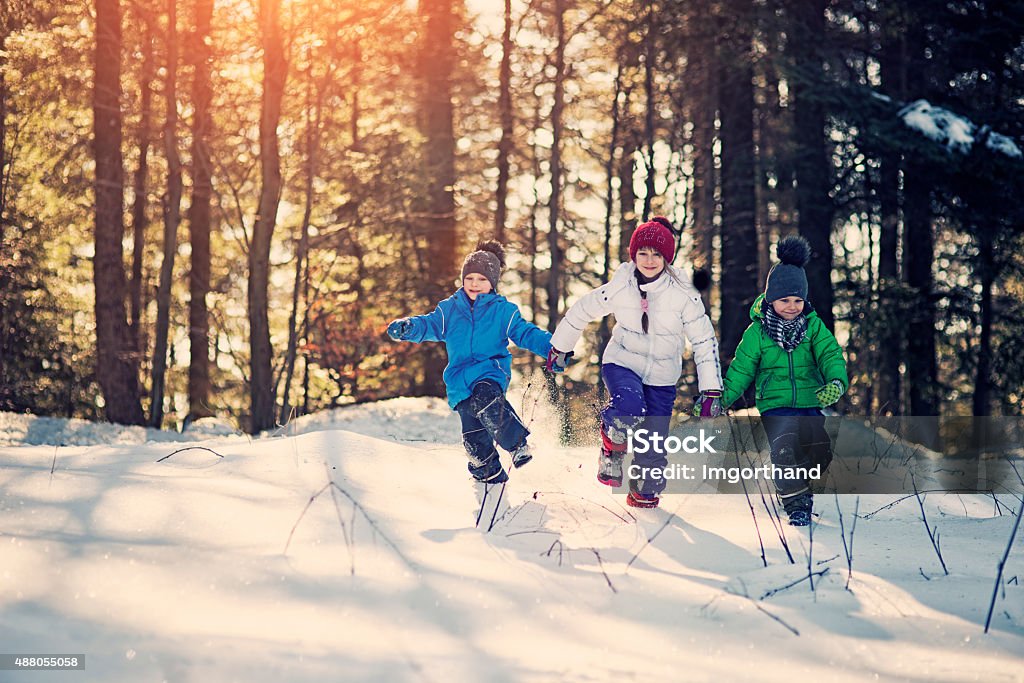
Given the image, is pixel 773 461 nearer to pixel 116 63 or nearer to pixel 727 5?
pixel 727 5

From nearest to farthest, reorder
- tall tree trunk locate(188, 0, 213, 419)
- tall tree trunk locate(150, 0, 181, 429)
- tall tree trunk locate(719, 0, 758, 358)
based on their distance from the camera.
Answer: tall tree trunk locate(150, 0, 181, 429)
tall tree trunk locate(719, 0, 758, 358)
tall tree trunk locate(188, 0, 213, 419)

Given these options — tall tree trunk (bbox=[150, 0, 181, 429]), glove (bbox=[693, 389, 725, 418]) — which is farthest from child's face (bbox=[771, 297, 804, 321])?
tall tree trunk (bbox=[150, 0, 181, 429])

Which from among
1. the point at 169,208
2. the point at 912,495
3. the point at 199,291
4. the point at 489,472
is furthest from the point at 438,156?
Answer: the point at 912,495

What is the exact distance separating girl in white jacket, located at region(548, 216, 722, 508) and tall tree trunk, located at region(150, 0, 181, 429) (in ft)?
26.0

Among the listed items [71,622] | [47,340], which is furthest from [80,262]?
[71,622]

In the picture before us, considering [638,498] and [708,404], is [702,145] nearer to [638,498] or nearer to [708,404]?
[708,404]

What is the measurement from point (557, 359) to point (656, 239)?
0.90 metres

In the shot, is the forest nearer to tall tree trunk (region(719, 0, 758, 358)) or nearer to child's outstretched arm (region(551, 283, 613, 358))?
tall tree trunk (region(719, 0, 758, 358))

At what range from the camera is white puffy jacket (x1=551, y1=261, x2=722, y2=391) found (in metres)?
5.16

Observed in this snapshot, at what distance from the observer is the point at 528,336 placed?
5309mm

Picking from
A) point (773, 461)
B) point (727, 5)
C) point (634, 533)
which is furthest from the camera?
point (727, 5)

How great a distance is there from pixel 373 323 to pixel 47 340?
20.7 feet

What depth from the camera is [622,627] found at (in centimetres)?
273

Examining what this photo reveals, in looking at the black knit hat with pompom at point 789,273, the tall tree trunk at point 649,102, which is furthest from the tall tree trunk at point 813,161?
the black knit hat with pompom at point 789,273
